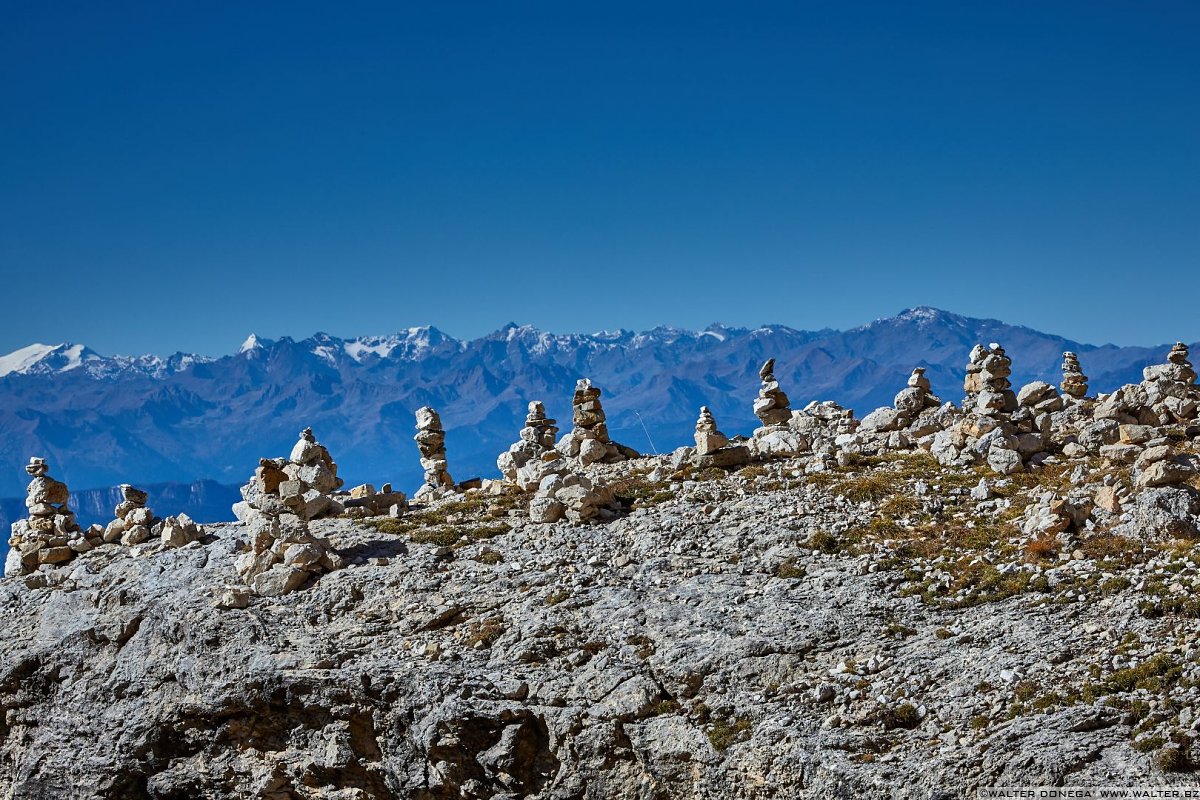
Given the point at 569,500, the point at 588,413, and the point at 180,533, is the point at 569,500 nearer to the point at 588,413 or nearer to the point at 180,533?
the point at 180,533

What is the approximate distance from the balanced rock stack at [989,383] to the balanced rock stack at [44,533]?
36.9m

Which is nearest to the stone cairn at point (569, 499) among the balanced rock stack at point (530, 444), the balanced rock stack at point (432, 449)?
the balanced rock stack at point (530, 444)

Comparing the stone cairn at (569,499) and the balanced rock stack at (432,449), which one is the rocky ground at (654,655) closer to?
the stone cairn at (569,499)

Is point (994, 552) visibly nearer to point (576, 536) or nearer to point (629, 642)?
point (629, 642)

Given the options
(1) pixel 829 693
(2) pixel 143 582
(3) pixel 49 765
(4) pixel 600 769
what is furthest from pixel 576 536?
(3) pixel 49 765

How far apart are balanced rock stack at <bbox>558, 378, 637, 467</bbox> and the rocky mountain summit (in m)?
7.38

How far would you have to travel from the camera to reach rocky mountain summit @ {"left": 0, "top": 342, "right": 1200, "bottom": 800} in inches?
876

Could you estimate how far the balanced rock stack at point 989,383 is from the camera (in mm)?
41656

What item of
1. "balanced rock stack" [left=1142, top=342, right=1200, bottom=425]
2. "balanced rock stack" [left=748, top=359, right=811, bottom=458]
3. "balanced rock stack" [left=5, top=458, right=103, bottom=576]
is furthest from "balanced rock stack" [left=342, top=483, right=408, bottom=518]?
"balanced rock stack" [left=1142, top=342, right=1200, bottom=425]

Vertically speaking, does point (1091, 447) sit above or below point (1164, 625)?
above

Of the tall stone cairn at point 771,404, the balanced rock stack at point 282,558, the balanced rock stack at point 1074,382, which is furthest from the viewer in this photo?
the balanced rock stack at point 1074,382

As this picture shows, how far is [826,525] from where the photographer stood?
32.4 meters

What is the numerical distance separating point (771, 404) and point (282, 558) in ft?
87.7

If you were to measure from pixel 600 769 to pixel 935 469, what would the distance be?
1858 cm
